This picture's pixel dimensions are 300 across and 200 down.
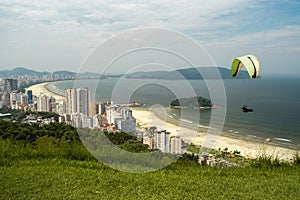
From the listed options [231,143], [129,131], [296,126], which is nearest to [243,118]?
[296,126]

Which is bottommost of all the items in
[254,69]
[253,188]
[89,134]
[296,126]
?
[296,126]

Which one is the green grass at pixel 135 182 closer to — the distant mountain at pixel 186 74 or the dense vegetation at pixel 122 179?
the dense vegetation at pixel 122 179

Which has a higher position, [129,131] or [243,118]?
[129,131]

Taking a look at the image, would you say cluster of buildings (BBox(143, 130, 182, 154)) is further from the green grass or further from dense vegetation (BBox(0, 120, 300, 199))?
the green grass

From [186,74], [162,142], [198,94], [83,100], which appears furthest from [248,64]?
Result: [83,100]

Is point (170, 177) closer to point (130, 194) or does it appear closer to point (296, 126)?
point (130, 194)

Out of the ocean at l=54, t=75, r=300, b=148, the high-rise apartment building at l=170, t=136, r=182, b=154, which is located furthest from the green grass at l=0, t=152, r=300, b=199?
the ocean at l=54, t=75, r=300, b=148

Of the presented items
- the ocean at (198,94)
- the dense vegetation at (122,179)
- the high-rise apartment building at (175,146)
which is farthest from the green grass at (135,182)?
the ocean at (198,94)
